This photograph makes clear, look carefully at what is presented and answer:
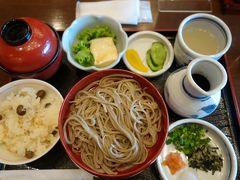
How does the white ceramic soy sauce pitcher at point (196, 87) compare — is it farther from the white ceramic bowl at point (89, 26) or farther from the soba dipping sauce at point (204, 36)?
the white ceramic bowl at point (89, 26)

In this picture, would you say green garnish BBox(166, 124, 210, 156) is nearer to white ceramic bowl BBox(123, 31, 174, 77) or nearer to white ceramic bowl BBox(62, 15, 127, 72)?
white ceramic bowl BBox(123, 31, 174, 77)

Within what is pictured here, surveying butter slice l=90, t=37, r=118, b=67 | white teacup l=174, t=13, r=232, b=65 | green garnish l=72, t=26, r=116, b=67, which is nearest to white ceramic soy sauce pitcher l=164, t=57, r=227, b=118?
white teacup l=174, t=13, r=232, b=65

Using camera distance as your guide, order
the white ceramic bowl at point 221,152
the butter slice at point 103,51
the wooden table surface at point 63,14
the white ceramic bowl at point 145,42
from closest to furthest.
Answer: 1. the white ceramic bowl at point 221,152
2. the butter slice at point 103,51
3. the white ceramic bowl at point 145,42
4. the wooden table surface at point 63,14

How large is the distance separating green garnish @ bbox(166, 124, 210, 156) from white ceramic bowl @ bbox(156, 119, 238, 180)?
2 centimetres

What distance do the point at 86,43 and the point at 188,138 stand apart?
0.75m

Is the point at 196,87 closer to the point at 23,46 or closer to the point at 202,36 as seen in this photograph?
the point at 202,36

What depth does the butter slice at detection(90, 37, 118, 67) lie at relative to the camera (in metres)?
1.47

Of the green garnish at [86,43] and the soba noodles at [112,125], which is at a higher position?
the green garnish at [86,43]

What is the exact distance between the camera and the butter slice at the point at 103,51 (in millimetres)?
1474

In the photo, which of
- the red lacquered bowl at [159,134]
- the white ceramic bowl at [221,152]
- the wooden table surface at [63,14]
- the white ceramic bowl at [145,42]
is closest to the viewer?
the red lacquered bowl at [159,134]

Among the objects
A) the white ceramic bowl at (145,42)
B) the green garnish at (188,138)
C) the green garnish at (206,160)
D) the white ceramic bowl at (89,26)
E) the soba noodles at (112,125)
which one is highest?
the white ceramic bowl at (89,26)

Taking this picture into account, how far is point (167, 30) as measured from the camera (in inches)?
65.8

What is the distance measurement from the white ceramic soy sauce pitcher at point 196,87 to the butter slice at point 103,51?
335 mm

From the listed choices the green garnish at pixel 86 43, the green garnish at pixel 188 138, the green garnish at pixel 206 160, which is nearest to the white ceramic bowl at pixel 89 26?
the green garnish at pixel 86 43
